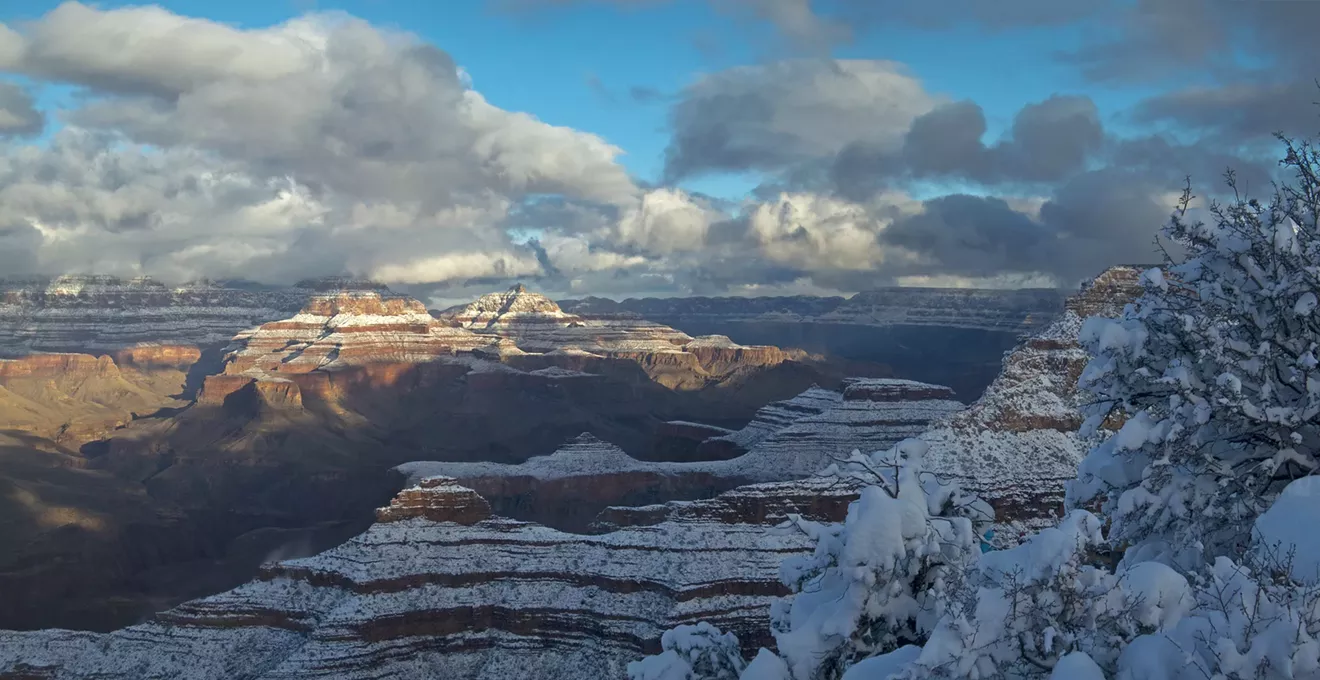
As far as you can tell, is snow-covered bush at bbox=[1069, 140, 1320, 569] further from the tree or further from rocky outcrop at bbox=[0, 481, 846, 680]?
rocky outcrop at bbox=[0, 481, 846, 680]

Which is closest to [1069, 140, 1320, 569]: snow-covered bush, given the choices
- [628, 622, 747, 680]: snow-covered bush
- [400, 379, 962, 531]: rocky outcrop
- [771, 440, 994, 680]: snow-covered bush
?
[771, 440, 994, 680]: snow-covered bush

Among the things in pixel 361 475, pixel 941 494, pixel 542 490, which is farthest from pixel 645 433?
pixel 941 494

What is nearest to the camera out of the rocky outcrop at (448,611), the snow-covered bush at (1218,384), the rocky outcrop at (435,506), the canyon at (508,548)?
the snow-covered bush at (1218,384)

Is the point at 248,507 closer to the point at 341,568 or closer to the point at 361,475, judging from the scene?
the point at 361,475

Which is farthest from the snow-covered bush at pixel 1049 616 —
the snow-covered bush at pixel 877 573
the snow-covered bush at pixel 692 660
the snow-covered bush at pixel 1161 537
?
the snow-covered bush at pixel 692 660

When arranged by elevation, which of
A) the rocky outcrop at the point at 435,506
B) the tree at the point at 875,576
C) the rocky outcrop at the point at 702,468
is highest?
the tree at the point at 875,576

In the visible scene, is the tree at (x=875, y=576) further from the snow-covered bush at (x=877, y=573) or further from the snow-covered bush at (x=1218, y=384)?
the snow-covered bush at (x=1218, y=384)

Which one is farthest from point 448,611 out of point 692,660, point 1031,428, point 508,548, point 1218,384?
point 1218,384
